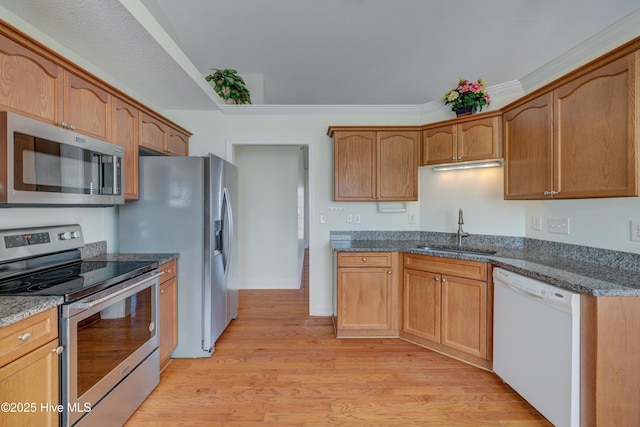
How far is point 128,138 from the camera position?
2107mm

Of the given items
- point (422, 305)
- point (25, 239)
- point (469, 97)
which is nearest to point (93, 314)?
point (25, 239)

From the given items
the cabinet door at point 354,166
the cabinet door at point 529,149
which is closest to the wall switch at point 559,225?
the cabinet door at point 529,149

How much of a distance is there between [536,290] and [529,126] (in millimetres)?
1254

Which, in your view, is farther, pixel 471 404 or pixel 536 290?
pixel 471 404

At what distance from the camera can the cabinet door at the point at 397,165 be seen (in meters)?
2.95

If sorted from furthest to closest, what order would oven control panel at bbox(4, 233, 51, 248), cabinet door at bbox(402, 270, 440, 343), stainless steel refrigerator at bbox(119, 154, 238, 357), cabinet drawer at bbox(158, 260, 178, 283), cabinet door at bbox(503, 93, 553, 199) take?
cabinet door at bbox(402, 270, 440, 343) → stainless steel refrigerator at bbox(119, 154, 238, 357) → cabinet drawer at bbox(158, 260, 178, 283) → cabinet door at bbox(503, 93, 553, 199) → oven control panel at bbox(4, 233, 51, 248)

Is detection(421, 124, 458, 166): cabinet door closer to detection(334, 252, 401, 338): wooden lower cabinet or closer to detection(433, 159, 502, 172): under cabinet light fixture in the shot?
detection(433, 159, 502, 172): under cabinet light fixture

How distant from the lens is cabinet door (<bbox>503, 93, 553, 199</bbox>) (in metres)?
1.92

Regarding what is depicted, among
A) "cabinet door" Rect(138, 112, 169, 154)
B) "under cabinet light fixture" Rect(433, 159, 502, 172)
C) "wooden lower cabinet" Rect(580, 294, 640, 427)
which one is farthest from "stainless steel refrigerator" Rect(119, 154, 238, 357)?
"wooden lower cabinet" Rect(580, 294, 640, 427)

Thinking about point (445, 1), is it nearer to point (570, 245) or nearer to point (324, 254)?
point (570, 245)

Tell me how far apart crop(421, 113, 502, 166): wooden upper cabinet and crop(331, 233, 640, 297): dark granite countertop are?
2.84 ft

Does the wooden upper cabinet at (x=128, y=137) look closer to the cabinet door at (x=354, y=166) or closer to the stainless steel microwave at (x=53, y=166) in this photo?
the stainless steel microwave at (x=53, y=166)

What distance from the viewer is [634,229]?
Result: 5.42 feet

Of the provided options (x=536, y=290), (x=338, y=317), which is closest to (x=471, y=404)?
(x=536, y=290)
